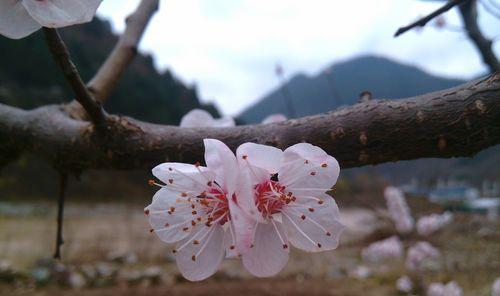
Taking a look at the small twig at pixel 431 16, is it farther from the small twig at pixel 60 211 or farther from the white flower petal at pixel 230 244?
the small twig at pixel 60 211

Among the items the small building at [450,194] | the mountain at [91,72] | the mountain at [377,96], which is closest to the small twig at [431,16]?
the mountain at [377,96]

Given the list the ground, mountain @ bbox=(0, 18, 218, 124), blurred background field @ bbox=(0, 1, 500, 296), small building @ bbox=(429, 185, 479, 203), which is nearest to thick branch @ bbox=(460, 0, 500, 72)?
blurred background field @ bbox=(0, 1, 500, 296)

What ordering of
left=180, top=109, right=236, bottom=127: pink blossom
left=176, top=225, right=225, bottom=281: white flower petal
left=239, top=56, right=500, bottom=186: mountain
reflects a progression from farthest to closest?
left=239, top=56, right=500, bottom=186: mountain < left=180, top=109, right=236, bottom=127: pink blossom < left=176, top=225, right=225, bottom=281: white flower petal

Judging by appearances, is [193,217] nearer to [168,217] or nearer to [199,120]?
[168,217]

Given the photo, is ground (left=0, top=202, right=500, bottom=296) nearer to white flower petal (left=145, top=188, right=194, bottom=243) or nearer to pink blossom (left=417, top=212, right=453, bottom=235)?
pink blossom (left=417, top=212, right=453, bottom=235)

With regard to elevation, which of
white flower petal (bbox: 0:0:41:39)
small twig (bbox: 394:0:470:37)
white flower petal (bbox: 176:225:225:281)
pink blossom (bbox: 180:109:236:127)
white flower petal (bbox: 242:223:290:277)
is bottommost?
pink blossom (bbox: 180:109:236:127)

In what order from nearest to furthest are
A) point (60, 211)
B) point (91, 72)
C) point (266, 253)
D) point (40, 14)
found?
1. point (40, 14)
2. point (266, 253)
3. point (60, 211)
4. point (91, 72)

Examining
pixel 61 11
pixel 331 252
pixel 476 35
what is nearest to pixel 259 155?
pixel 61 11

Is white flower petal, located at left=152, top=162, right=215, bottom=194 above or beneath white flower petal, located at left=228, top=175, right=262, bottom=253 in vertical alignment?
beneath
